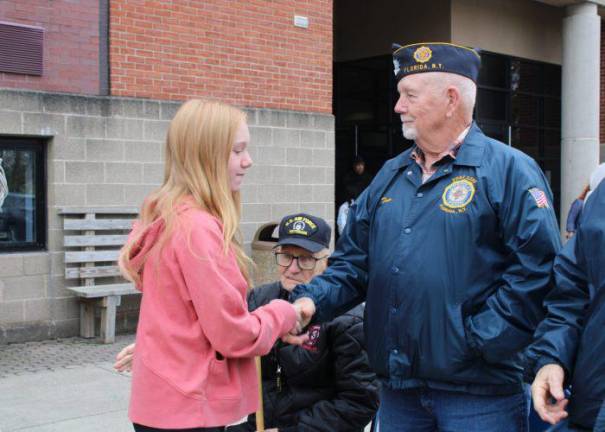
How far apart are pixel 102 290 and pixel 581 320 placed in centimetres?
648

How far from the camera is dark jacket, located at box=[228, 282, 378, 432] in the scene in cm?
349

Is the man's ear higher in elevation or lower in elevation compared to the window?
higher

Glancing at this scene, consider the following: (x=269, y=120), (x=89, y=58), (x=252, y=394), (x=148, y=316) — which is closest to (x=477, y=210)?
(x=252, y=394)

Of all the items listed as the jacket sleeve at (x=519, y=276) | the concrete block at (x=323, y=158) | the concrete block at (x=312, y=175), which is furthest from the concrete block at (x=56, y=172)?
the jacket sleeve at (x=519, y=276)

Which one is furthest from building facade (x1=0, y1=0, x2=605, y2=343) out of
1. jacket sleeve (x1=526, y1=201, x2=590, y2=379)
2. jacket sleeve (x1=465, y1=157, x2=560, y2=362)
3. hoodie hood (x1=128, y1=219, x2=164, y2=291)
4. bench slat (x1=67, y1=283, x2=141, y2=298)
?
jacket sleeve (x1=526, y1=201, x2=590, y2=379)

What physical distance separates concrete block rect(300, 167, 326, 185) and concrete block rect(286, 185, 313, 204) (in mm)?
88

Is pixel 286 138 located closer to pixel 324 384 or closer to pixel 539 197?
pixel 324 384

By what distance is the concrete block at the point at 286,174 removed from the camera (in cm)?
1037

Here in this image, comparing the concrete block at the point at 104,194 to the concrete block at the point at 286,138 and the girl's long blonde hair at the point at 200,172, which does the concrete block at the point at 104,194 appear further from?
the girl's long blonde hair at the point at 200,172

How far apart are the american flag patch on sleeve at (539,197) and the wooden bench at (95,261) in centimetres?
614

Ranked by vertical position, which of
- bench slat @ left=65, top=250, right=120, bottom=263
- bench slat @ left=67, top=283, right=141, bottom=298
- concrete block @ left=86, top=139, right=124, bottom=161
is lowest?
bench slat @ left=67, top=283, right=141, bottom=298

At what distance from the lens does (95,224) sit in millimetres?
8641

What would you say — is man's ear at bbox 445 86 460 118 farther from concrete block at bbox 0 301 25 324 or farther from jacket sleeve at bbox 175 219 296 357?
concrete block at bbox 0 301 25 324

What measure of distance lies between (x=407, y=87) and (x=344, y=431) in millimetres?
1489
